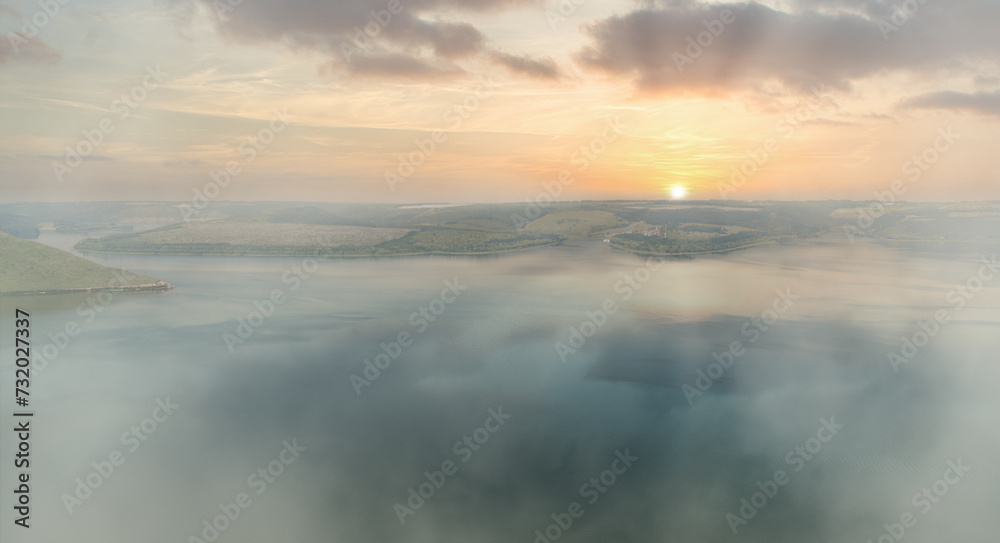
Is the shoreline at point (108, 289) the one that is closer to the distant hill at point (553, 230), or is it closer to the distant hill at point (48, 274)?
the distant hill at point (48, 274)

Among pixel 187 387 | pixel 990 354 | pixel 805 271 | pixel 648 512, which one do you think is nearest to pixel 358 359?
pixel 187 387

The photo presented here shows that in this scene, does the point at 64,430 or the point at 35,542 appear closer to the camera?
the point at 35,542

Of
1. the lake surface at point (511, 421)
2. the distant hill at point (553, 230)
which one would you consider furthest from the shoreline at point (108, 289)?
the distant hill at point (553, 230)

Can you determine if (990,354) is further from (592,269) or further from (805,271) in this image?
(592,269)

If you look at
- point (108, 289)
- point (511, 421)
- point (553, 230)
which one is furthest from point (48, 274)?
point (553, 230)

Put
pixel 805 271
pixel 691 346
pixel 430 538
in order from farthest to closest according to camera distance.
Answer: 1. pixel 805 271
2. pixel 691 346
3. pixel 430 538

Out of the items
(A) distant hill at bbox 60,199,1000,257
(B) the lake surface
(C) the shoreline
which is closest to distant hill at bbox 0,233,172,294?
(C) the shoreline
